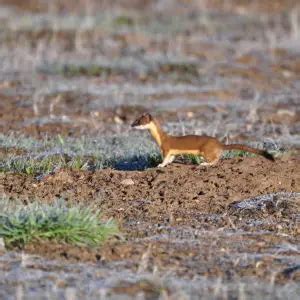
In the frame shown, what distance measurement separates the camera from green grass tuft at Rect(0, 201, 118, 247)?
710 cm

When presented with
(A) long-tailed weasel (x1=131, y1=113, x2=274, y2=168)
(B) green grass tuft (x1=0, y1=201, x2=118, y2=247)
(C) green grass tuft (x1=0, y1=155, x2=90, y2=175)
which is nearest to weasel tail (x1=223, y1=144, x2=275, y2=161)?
(A) long-tailed weasel (x1=131, y1=113, x2=274, y2=168)

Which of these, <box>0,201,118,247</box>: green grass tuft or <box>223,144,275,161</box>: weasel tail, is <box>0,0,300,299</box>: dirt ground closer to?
<box>0,201,118,247</box>: green grass tuft

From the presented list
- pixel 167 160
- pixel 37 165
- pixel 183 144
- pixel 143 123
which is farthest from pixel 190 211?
pixel 37 165

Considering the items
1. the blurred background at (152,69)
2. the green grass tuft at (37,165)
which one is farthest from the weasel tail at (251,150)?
the blurred background at (152,69)

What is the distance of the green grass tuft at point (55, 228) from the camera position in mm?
7098

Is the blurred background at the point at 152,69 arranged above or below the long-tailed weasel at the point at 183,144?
below

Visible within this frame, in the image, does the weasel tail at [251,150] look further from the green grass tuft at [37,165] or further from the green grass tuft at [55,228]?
the green grass tuft at [55,228]

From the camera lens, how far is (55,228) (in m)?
7.11

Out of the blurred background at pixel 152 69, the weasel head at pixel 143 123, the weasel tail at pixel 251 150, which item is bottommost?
the blurred background at pixel 152 69

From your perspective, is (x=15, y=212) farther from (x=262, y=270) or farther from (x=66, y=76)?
(x=66, y=76)

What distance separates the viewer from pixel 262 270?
22.1 ft

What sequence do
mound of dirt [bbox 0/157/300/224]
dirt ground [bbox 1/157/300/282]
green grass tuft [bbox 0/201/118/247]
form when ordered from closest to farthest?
dirt ground [bbox 1/157/300/282] < green grass tuft [bbox 0/201/118/247] < mound of dirt [bbox 0/157/300/224]

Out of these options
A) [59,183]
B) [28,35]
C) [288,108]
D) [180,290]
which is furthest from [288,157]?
[28,35]

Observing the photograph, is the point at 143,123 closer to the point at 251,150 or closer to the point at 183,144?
the point at 183,144
